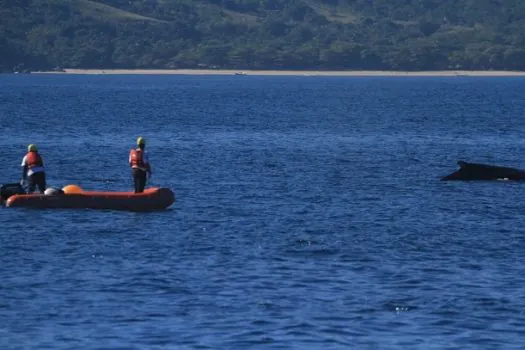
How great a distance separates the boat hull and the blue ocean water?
0.35 m

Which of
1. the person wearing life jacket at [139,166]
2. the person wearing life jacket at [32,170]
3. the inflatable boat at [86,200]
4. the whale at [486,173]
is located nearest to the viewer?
the inflatable boat at [86,200]

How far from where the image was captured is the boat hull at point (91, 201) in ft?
128

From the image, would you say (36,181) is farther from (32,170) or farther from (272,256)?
(272,256)

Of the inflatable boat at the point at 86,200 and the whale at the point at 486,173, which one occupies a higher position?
the inflatable boat at the point at 86,200

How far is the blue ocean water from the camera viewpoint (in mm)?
24328

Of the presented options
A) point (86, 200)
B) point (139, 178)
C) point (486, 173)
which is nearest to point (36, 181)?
point (86, 200)

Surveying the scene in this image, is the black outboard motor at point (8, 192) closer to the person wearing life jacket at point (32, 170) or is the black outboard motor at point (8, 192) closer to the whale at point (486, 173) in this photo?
the person wearing life jacket at point (32, 170)

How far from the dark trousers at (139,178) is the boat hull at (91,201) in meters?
0.37

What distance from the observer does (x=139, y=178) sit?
1549 inches

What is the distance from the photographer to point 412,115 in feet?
354

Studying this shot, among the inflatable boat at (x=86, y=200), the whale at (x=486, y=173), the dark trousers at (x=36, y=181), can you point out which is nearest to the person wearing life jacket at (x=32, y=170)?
the dark trousers at (x=36, y=181)

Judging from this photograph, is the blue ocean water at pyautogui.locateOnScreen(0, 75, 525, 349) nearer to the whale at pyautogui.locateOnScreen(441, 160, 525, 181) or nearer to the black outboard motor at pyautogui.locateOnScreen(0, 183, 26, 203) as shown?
the black outboard motor at pyautogui.locateOnScreen(0, 183, 26, 203)

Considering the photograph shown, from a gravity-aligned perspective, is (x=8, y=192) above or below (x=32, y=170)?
below

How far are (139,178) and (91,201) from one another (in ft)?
4.82
